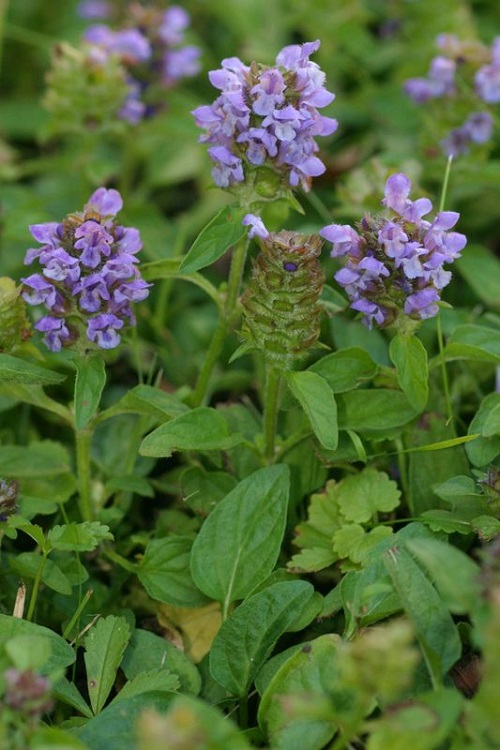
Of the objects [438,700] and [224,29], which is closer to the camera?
[438,700]

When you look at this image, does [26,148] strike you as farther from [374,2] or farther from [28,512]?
[28,512]

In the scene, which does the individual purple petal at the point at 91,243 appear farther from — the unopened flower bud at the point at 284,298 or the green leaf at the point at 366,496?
the green leaf at the point at 366,496

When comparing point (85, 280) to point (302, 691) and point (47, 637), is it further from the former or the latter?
point (302, 691)

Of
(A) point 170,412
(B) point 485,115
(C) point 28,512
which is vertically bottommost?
(C) point 28,512

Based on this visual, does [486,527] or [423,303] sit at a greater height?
[423,303]

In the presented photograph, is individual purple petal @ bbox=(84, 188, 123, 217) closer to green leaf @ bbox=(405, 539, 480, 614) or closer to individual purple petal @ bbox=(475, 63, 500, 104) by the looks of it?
green leaf @ bbox=(405, 539, 480, 614)

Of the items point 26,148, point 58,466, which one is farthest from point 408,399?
point 26,148

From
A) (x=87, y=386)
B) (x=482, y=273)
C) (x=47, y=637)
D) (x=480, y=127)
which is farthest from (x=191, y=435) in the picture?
(x=480, y=127)
